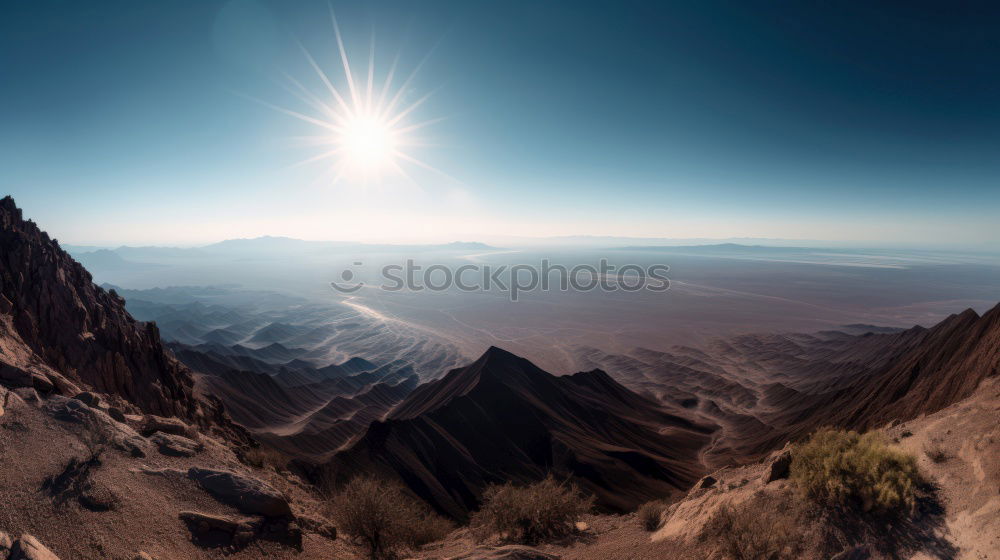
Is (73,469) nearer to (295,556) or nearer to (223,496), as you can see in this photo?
(223,496)

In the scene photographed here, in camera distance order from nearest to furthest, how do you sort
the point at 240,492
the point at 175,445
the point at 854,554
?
the point at 854,554, the point at 240,492, the point at 175,445

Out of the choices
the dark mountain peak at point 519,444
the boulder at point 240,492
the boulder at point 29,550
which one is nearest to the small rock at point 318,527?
the boulder at point 240,492

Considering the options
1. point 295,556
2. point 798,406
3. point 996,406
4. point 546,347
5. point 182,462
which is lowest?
point 546,347

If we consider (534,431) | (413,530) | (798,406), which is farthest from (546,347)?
(413,530)

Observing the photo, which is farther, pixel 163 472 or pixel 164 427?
pixel 164 427

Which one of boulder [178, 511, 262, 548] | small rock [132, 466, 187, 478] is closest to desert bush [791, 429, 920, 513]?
boulder [178, 511, 262, 548]

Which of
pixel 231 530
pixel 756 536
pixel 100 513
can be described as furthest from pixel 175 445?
pixel 756 536

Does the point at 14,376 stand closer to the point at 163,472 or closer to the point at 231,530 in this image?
the point at 163,472
